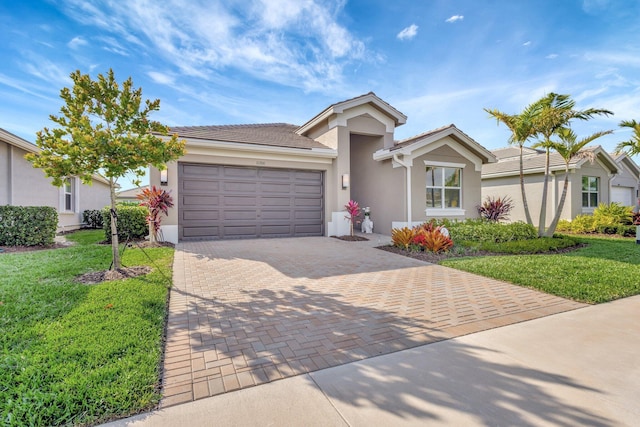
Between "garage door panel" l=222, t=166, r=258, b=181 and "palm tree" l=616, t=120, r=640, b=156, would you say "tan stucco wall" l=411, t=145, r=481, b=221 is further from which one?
"palm tree" l=616, t=120, r=640, b=156

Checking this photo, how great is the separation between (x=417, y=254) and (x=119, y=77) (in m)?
8.04

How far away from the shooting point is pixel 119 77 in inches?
227

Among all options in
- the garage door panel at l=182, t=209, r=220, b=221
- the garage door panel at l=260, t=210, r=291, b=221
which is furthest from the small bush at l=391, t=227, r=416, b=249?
the garage door panel at l=182, t=209, r=220, b=221

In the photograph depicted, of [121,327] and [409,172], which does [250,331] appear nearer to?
[121,327]

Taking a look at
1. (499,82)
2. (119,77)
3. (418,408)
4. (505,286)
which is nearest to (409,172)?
(499,82)

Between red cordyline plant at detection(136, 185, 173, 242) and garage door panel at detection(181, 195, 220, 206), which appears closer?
red cordyline plant at detection(136, 185, 173, 242)

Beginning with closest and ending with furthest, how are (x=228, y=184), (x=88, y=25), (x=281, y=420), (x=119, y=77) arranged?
(x=281, y=420) < (x=119, y=77) < (x=88, y=25) < (x=228, y=184)

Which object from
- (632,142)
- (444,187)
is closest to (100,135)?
(444,187)

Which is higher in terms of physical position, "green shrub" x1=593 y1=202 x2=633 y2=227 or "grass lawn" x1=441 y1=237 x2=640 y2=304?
"green shrub" x1=593 y1=202 x2=633 y2=227

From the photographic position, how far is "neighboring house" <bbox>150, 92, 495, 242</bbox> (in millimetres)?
10570

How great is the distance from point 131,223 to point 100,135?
19.3 ft

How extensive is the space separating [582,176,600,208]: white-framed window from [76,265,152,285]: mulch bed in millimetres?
21493

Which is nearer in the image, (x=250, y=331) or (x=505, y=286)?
(x=250, y=331)

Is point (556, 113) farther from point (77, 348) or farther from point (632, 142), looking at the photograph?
point (77, 348)
